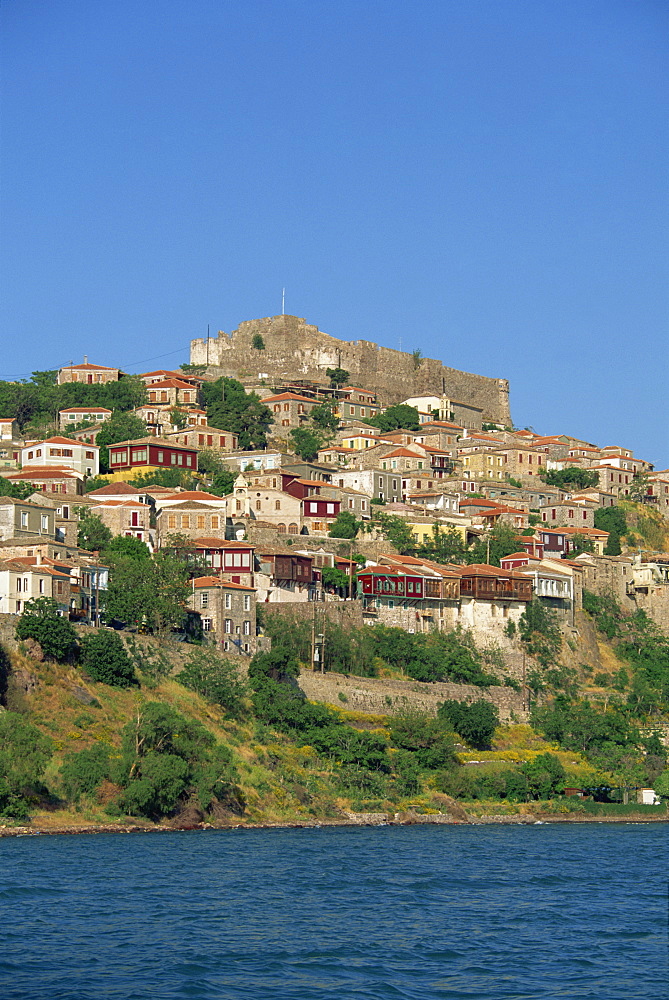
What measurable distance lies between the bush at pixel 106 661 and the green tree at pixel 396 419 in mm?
52769

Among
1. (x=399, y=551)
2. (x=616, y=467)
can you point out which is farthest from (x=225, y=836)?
(x=616, y=467)

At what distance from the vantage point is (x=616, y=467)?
338ft

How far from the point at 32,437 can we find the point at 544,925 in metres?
→ 65.6

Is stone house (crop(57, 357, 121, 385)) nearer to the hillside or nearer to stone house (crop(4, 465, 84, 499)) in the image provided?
stone house (crop(4, 465, 84, 499))

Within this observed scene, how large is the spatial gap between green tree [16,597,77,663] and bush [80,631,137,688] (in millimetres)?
704

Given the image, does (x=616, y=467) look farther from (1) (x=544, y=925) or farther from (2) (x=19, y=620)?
(1) (x=544, y=925)

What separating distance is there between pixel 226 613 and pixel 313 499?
1880 cm

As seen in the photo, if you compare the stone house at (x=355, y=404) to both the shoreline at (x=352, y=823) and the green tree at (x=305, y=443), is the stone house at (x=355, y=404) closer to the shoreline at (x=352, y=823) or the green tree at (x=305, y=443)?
the green tree at (x=305, y=443)

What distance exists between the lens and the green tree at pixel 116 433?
8506cm

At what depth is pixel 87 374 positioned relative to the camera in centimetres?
10356

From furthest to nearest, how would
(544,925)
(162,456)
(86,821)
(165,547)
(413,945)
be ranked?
(162,456), (165,547), (86,821), (544,925), (413,945)

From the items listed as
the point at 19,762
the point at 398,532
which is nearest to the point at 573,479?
the point at 398,532

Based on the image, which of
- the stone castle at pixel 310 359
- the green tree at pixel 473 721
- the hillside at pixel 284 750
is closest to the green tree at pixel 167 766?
the hillside at pixel 284 750

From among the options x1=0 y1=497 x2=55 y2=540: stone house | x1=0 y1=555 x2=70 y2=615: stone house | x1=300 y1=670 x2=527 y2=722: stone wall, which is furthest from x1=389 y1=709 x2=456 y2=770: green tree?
x1=0 y1=497 x2=55 y2=540: stone house
